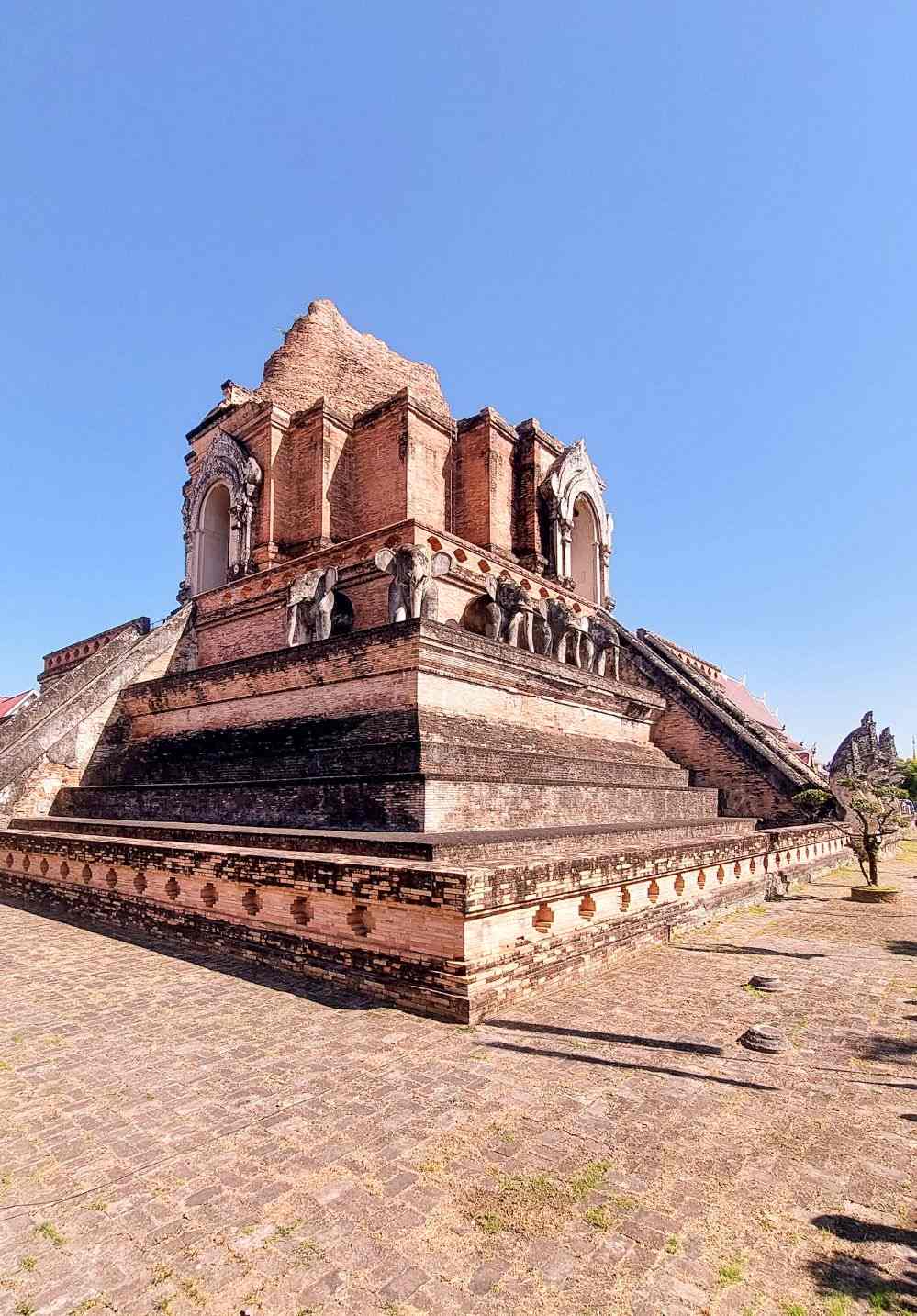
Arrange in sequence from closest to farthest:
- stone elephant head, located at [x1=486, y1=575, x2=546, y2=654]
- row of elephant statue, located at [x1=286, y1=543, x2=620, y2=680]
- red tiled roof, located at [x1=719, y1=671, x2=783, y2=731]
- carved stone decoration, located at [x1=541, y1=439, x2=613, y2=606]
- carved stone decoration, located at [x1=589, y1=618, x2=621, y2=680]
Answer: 1. row of elephant statue, located at [x1=286, y1=543, x2=620, y2=680]
2. stone elephant head, located at [x1=486, y1=575, x2=546, y2=654]
3. carved stone decoration, located at [x1=589, y1=618, x2=621, y2=680]
4. carved stone decoration, located at [x1=541, y1=439, x2=613, y2=606]
5. red tiled roof, located at [x1=719, y1=671, x2=783, y2=731]

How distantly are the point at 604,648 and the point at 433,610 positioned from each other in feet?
19.4

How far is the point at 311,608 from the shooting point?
43.6 ft

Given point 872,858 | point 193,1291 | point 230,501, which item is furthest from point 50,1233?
point 230,501

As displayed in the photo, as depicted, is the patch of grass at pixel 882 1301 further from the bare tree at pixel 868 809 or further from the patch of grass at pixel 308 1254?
the bare tree at pixel 868 809

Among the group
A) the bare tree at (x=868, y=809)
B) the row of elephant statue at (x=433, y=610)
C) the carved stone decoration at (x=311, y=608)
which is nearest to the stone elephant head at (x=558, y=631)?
the row of elephant statue at (x=433, y=610)

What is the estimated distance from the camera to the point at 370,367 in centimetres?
2094

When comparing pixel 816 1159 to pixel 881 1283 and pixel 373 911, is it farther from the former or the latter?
pixel 373 911

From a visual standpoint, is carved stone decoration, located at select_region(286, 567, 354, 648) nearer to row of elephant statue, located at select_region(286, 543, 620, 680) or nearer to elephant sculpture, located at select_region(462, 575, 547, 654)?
row of elephant statue, located at select_region(286, 543, 620, 680)

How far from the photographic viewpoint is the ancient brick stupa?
561cm

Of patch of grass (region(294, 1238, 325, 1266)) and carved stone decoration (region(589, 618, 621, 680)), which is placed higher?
carved stone decoration (region(589, 618, 621, 680))

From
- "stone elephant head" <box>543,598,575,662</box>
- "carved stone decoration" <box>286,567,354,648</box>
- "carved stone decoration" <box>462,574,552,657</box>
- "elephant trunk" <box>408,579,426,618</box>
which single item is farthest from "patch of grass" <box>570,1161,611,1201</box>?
"stone elephant head" <box>543,598,575,662</box>

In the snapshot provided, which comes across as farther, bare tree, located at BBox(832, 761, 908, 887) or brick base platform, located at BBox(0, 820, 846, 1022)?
bare tree, located at BBox(832, 761, 908, 887)

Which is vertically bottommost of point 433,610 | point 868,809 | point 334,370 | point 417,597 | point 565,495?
point 868,809

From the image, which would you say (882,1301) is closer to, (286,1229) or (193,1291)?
(286,1229)
